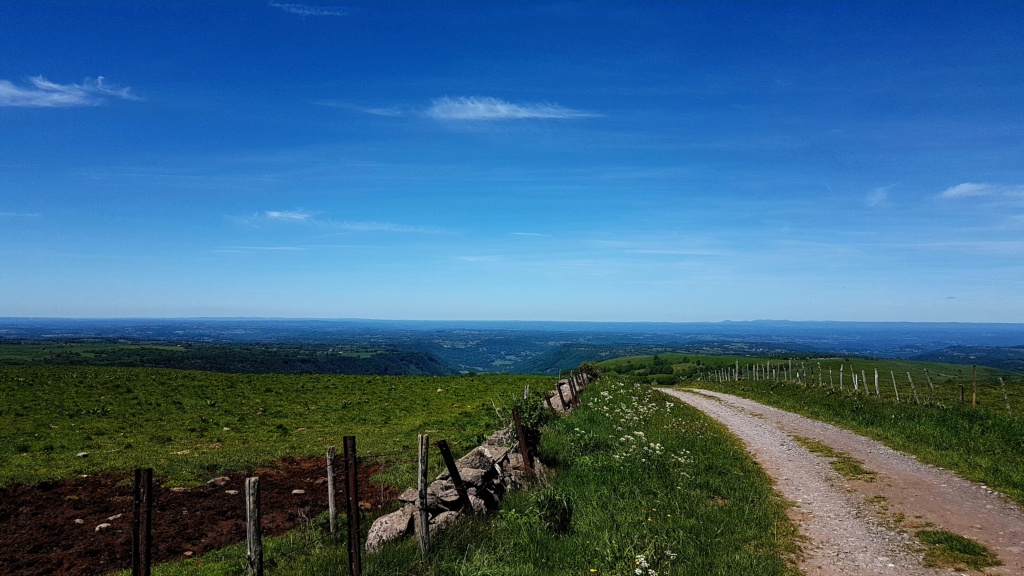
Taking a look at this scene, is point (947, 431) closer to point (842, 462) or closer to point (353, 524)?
point (842, 462)

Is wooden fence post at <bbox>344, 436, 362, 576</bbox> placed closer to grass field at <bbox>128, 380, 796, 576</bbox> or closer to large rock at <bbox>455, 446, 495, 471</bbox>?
grass field at <bbox>128, 380, 796, 576</bbox>

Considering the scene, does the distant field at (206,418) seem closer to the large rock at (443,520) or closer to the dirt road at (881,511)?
the large rock at (443,520)

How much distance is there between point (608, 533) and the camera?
32.3 feet

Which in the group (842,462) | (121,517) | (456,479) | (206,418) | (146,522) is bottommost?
(206,418)

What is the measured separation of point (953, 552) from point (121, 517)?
19223 mm

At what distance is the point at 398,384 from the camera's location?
46.4 meters

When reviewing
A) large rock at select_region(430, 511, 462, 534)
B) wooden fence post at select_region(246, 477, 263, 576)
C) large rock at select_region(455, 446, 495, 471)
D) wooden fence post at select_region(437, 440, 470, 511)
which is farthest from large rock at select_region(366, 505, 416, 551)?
wooden fence post at select_region(246, 477, 263, 576)

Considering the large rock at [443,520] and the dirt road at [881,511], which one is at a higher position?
the large rock at [443,520]

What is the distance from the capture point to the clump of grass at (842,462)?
14770 millimetres

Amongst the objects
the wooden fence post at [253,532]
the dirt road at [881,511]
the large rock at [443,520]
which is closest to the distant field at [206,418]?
the large rock at [443,520]

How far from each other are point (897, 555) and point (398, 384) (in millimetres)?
41373

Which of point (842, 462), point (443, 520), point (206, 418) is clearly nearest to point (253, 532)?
point (443, 520)

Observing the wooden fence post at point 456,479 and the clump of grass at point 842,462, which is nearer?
the wooden fence post at point 456,479

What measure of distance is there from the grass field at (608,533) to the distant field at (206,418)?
6.59m
